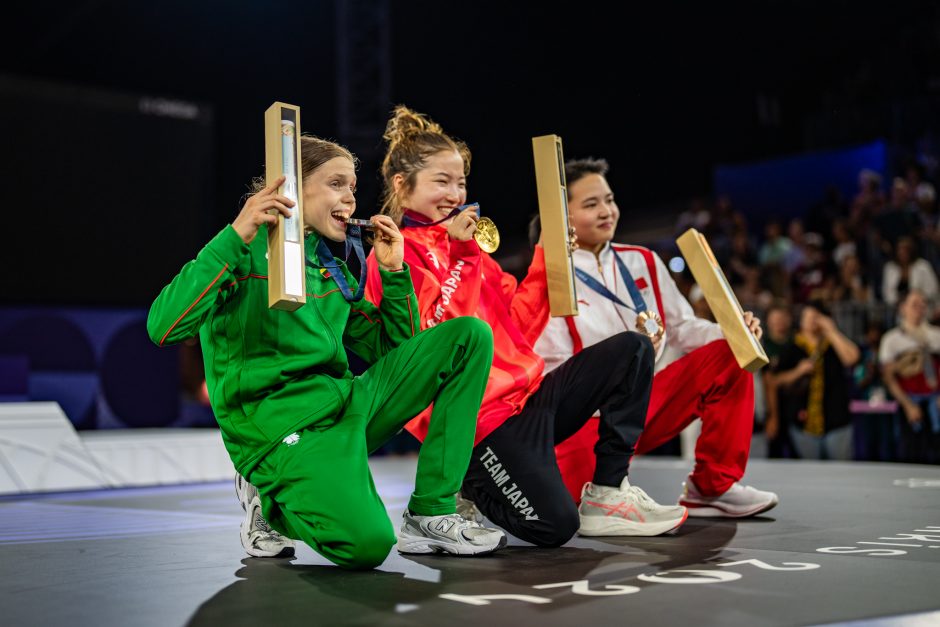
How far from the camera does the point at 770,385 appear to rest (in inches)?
306

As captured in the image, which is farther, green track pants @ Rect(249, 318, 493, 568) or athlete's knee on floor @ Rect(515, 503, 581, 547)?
athlete's knee on floor @ Rect(515, 503, 581, 547)

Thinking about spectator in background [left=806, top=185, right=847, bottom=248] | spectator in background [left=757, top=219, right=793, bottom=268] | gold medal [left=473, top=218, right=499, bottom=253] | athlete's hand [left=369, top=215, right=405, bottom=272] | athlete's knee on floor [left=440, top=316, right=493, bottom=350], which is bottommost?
athlete's knee on floor [left=440, top=316, right=493, bottom=350]

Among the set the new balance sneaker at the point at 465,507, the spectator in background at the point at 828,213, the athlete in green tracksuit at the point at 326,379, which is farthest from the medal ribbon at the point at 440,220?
the spectator in background at the point at 828,213

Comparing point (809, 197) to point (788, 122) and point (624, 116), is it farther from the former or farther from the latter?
point (624, 116)

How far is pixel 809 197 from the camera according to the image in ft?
37.6

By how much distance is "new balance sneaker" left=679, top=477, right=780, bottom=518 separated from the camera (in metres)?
3.67

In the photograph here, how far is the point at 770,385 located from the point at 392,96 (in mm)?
5309

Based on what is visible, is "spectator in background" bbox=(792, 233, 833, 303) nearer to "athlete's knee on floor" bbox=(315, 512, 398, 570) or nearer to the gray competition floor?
the gray competition floor

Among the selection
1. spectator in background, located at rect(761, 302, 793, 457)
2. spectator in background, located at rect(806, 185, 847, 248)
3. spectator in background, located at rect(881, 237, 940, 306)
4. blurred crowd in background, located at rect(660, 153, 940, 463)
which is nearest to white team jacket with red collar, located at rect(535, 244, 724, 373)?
blurred crowd in background, located at rect(660, 153, 940, 463)

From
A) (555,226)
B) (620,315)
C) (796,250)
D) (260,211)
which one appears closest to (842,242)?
(796,250)

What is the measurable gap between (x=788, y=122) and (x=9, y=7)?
871 cm

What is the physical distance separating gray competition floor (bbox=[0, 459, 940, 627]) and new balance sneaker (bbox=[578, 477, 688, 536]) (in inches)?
2.6

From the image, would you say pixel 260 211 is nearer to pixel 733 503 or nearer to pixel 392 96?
pixel 733 503

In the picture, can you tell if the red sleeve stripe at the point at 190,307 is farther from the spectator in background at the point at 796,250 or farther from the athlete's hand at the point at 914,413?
the spectator in background at the point at 796,250
